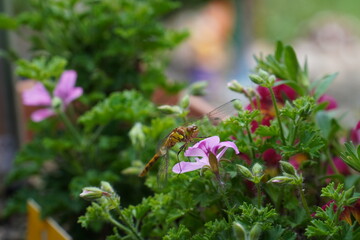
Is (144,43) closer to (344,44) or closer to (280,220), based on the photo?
(280,220)

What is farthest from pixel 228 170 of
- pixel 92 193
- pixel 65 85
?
pixel 65 85

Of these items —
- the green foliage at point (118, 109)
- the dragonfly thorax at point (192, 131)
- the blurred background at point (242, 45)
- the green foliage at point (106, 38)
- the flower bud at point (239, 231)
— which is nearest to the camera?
the flower bud at point (239, 231)

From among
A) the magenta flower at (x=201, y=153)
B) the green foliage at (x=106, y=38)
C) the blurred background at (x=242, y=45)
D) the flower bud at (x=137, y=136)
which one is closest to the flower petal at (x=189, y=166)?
the magenta flower at (x=201, y=153)

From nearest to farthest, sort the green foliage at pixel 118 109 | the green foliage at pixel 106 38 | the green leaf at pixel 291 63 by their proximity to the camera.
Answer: the green leaf at pixel 291 63
the green foliage at pixel 118 109
the green foliage at pixel 106 38

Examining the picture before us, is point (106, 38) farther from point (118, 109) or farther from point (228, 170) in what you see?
point (228, 170)

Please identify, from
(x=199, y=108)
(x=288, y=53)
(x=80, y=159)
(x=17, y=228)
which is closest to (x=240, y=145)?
(x=288, y=53)

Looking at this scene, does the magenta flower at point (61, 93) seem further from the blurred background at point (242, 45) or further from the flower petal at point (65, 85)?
the blurred background at point (242, 45)

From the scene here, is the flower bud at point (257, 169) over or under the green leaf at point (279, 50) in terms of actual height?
under
